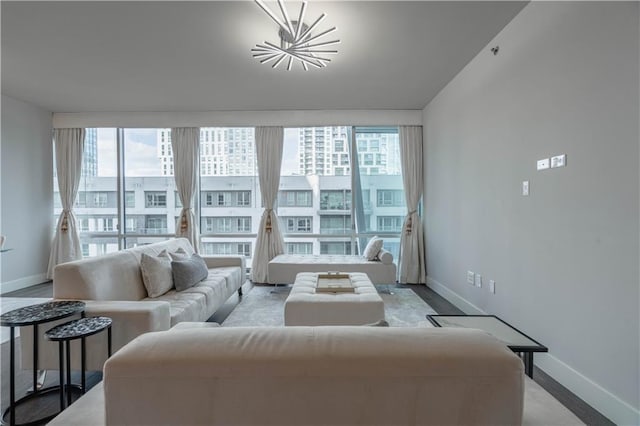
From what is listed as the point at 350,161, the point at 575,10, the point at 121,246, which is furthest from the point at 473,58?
the point at 121,246

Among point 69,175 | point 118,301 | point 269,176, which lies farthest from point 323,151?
point 69,175

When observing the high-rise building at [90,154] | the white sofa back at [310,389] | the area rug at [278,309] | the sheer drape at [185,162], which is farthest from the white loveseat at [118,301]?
the high-rise building at [90,154]

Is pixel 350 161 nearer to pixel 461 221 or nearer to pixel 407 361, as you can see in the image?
pixel 461 221

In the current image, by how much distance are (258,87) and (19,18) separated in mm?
2273

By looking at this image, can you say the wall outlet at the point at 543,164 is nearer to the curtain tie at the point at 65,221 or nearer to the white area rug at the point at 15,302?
the white area rug at the point at 15,302

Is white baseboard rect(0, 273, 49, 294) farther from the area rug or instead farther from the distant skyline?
the area rug

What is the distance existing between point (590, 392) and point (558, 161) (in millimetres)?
1482

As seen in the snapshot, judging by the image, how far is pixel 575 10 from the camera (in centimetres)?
200

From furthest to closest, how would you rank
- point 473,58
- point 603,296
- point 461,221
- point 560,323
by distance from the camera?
point 461,221, point 473,58, point 560,323, point 603,296

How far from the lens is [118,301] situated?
2203 mm

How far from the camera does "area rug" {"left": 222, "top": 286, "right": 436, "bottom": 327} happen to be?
324 cm

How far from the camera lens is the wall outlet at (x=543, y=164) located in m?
2.27

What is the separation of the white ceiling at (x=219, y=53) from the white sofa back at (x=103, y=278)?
6.62ft

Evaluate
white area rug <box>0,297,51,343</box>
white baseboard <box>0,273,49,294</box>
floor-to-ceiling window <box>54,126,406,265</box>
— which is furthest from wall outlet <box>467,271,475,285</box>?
white baseboard <box>0,273,49,294</box>
